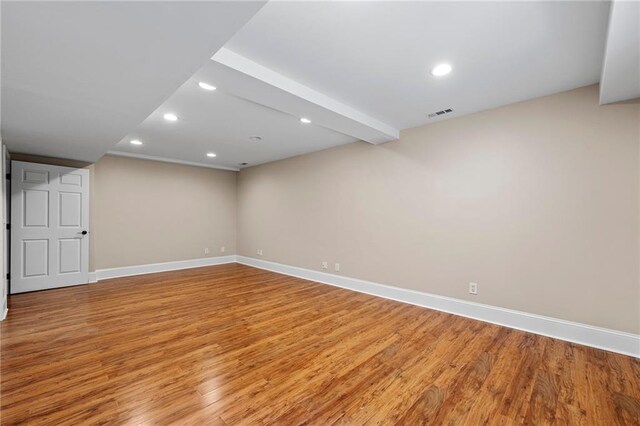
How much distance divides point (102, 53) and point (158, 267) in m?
5.40

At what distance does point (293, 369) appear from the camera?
227 cm

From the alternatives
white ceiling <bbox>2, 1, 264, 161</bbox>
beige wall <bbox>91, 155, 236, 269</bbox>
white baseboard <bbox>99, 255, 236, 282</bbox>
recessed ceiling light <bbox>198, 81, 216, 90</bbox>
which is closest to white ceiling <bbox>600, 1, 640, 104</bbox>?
white ceiling <bbox>2, 1, 264, 161</bbox>

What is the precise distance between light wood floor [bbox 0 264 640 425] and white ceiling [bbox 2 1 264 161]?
2.21 meters

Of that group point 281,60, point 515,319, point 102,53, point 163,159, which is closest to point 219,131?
point 281,60

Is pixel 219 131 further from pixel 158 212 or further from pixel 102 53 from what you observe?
pixel 158 212

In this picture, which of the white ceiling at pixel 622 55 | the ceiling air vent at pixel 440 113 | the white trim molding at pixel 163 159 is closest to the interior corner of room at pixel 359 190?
the white ceiling at pixel 622 55

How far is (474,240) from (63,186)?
649 cm

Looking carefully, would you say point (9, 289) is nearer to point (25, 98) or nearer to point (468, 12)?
point (25, 98)

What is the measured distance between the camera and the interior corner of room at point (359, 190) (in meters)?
1.76

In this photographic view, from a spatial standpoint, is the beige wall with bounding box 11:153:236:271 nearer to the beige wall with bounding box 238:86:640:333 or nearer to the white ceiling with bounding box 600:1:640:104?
the beige wall with bounding box 238:86:640:333

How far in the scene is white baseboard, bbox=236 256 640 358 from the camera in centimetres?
258

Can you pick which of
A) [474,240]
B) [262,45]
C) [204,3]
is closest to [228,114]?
[262,45]

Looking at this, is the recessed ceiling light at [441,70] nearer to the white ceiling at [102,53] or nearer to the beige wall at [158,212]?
the white ceiling at [102,53]

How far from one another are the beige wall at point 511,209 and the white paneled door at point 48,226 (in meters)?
4.52
